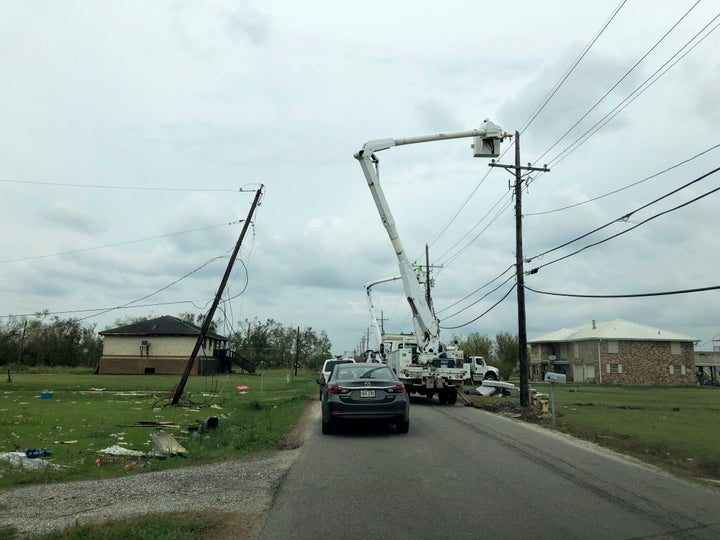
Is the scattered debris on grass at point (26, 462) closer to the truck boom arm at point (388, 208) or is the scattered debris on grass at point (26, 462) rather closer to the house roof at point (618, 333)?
the truck boom arm at point (388, 208)

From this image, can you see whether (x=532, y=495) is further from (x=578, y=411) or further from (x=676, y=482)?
(x=578, y=411)

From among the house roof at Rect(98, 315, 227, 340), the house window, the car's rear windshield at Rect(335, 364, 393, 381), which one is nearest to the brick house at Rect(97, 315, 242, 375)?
the house roof at Rect(98, 315, 227, 340)

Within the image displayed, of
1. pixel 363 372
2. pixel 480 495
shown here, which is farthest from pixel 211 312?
pixel 480 495

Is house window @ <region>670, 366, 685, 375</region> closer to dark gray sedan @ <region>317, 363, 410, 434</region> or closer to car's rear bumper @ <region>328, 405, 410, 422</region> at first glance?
dark gray sedan @ <region>317, 363, 410, 434</region>

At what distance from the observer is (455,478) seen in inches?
→ 314

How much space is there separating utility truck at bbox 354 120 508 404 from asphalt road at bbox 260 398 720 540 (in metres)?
10.6

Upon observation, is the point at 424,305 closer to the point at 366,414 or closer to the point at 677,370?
the point at 366,414

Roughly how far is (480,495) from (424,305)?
1594 centimetres

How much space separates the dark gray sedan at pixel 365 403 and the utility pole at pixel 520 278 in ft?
35.6

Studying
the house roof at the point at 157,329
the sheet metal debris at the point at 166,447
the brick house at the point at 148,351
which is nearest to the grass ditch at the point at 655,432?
the sheet metal debris at the point at 166,447

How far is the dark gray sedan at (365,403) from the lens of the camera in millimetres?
12508

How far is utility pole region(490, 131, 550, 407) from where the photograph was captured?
22391 millimetres

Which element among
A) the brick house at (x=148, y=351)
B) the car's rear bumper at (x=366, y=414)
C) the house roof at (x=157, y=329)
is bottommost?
the car's rear bumper at (x=366, y=414)

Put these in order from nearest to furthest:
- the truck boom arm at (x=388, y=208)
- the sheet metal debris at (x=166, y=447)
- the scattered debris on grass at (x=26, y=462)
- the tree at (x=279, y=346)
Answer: the scattered debris on grass at (x=26, y=462) < the sheet metal debris at (x=166, y=447) < the truck boom arm at (x=388, y=208) < the tree at (x=279, y=346)
